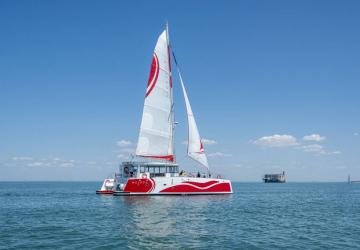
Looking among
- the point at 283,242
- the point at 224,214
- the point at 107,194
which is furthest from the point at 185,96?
the point at 283,242

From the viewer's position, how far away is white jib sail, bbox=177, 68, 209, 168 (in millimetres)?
58469

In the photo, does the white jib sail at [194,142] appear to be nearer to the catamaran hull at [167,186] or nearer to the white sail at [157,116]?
the white sail at [157,116]

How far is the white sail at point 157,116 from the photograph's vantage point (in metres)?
56.8

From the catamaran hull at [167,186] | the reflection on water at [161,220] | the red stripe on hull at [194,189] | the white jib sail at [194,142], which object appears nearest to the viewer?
the reflection on water at [161,220]

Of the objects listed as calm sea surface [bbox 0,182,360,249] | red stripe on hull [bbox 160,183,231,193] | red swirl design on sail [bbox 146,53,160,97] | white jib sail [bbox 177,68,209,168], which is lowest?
calm sea surface [bbox 0,182,360,249]

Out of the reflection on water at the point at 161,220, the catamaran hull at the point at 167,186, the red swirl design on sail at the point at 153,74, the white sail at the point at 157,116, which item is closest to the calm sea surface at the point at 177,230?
the reflection on water at the point at 161,220

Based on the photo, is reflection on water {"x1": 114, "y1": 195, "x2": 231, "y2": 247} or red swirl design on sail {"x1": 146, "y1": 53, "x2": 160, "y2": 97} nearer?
reflection on water {"x1": 114, "y1": 195, "x2": 231, "y2": 247}

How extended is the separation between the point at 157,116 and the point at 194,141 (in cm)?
656

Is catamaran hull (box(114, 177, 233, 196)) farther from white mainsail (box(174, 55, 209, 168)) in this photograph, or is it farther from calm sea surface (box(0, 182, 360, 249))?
calm sea surface (box(0, 182, 360, 249))

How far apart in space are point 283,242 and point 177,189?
3267cm

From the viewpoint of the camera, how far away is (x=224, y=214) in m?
36.2

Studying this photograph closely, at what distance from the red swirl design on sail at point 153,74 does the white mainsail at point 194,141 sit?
385 cm

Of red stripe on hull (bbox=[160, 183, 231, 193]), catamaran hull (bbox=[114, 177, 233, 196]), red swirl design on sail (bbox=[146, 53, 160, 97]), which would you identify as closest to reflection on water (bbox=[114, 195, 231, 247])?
catamaran hull (bbox=[114, 177, 233, 196])

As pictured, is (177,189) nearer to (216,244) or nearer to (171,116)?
(171,116)
